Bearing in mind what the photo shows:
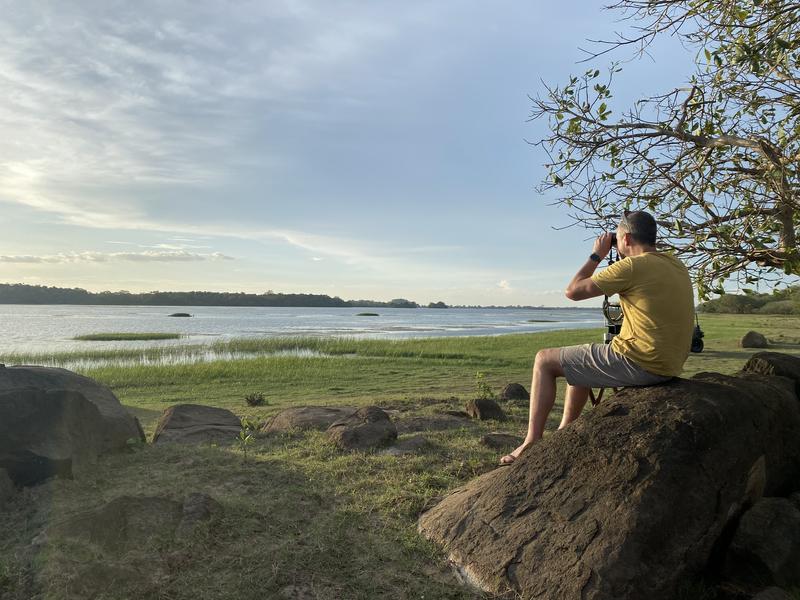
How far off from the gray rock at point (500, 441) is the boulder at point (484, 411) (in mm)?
1733

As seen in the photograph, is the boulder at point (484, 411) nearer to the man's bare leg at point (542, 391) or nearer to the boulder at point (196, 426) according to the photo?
the boulder at point (196, 426)

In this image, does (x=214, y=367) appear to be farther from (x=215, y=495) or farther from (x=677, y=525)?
(x=677, y=525)

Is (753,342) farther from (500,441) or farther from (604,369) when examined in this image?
(604,369)

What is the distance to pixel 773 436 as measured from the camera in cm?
497

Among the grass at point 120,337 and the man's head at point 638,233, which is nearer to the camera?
the man's head at point 638,233

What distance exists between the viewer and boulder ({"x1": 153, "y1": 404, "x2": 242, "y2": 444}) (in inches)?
325

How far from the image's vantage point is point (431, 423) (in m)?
8.84

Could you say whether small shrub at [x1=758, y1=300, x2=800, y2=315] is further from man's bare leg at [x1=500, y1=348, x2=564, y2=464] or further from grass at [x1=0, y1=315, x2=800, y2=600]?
man's bare leg at [x1=500, y1=348, x2=564, y2=464]

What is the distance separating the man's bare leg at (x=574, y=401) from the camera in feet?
17.0

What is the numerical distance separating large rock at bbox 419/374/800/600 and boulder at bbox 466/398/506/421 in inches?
175

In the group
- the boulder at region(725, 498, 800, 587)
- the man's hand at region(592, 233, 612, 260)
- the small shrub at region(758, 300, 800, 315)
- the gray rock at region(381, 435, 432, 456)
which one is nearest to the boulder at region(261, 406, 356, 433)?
the gray rock at region(381, 435, 432, 456)

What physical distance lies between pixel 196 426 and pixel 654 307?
273 inches

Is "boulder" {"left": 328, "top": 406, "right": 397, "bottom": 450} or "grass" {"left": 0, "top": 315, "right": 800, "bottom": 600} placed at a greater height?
Result: "boulder" {"left": 328, "top": 406, "right": 397, "bottom": 450}

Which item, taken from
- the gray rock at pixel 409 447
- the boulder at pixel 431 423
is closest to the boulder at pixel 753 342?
the boulder at pixel 431 423
